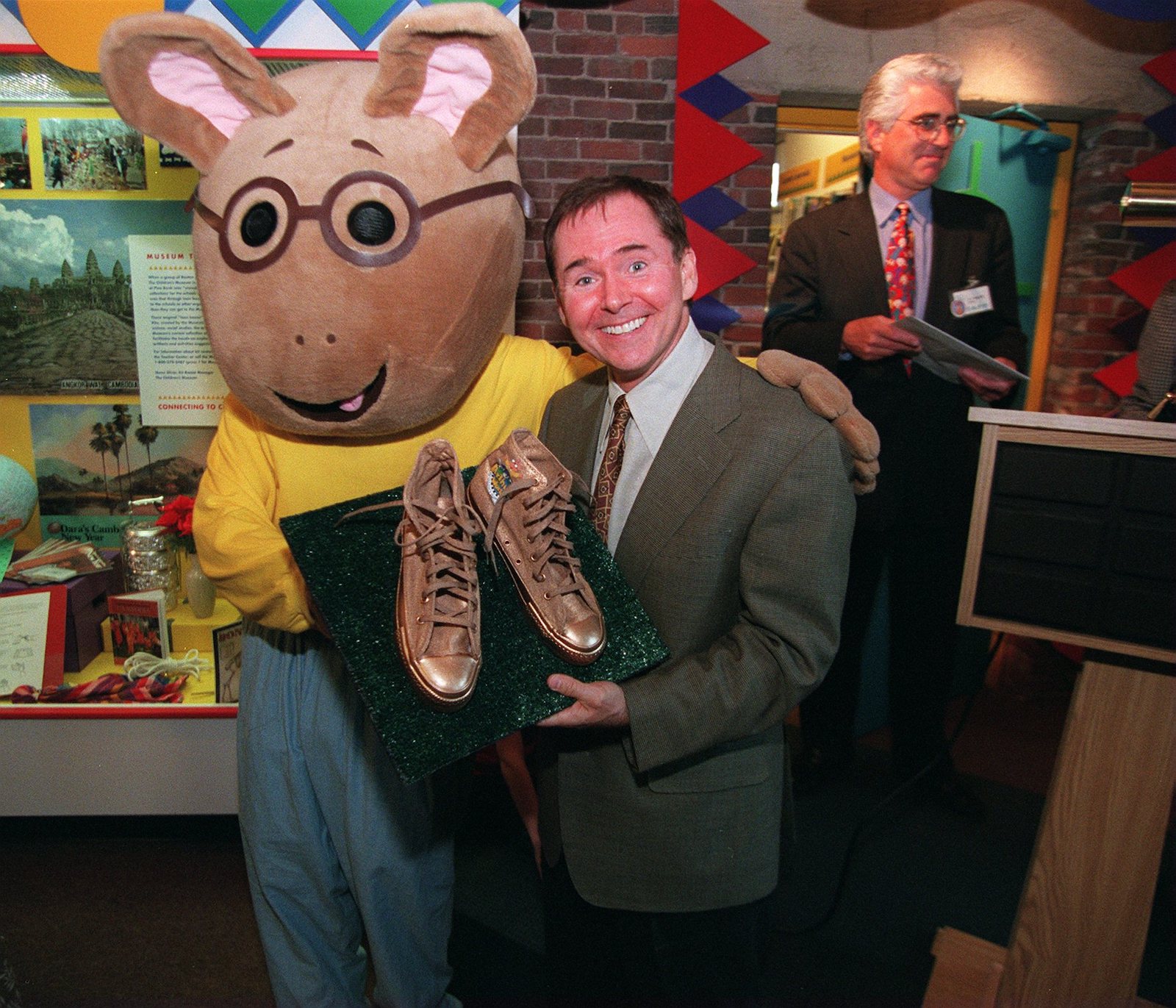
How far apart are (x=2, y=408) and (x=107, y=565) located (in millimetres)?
558

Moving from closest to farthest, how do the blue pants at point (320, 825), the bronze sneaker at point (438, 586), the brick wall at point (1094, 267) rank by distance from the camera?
the bronze sneaker at point (438, 586)
the blue pants at point (320, 825)
the brick wall at point (1094, 267)

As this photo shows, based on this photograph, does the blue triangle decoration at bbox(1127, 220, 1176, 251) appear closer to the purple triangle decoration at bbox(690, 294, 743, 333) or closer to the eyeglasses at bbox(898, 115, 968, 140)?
the eyeglasses at bbox(898, 115, 968, 140)

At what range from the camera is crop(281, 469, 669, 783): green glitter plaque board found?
1.14 meters

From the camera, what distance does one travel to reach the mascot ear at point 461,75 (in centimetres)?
129

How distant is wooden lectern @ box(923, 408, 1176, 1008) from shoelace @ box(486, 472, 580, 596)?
0.77m

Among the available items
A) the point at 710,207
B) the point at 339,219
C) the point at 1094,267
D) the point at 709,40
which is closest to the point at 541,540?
the point at 339,219

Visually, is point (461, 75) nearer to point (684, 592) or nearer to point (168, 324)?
point (684, 592)

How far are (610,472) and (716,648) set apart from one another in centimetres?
37


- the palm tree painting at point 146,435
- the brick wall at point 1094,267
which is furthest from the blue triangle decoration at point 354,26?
the brick wall at point 1094,267

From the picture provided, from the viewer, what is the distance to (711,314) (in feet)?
10.7

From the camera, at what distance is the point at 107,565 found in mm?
2467

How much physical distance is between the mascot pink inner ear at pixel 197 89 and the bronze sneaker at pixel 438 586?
74 cm

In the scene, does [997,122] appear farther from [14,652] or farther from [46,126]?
[14,652]

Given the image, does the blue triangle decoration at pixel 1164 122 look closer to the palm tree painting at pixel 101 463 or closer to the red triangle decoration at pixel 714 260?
the red triangle decoration at pixel 714 260
